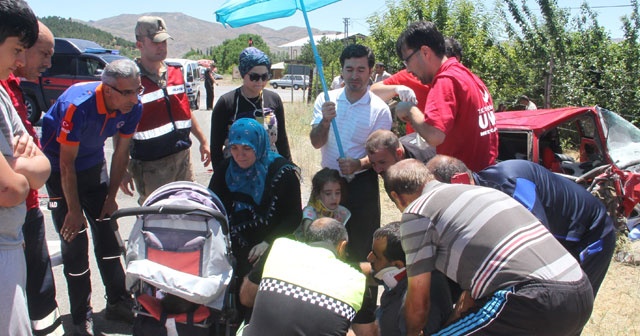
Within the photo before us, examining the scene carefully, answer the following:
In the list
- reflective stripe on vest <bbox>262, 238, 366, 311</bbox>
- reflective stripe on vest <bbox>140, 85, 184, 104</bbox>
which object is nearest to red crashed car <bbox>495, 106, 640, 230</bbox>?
reflective stripe on vest <bbox>140, 85, 184, 104</bbox>

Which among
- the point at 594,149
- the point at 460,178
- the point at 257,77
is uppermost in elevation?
the point at 257,77

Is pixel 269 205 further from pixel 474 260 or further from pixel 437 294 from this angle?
pixel 474 260

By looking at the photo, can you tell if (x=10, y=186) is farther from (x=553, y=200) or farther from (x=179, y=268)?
(x=553, y=200)

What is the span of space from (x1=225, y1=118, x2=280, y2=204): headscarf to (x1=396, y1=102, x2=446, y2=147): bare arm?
2.80ft

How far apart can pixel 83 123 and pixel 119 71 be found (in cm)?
39

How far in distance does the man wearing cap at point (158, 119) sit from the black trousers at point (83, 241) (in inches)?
17.4

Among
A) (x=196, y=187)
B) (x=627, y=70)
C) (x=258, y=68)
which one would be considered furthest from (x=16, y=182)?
(x=627, y=70)

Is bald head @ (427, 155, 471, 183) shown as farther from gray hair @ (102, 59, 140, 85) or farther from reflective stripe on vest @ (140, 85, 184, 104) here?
reflective stripe on vest @ (140, 85, 184, 104)

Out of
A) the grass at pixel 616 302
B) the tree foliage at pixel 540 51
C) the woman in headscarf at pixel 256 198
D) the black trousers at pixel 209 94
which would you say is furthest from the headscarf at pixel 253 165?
the black trousers at pixel 209 94

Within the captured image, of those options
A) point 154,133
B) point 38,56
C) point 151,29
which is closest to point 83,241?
point 154,133

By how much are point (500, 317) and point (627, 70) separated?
11357 millimetres

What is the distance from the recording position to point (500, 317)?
6.78 feet

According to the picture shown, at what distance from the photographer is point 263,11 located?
12.2 ft

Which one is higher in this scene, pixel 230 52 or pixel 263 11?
pixel 263 11
